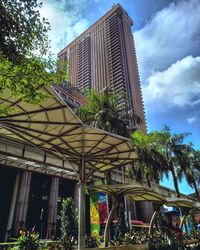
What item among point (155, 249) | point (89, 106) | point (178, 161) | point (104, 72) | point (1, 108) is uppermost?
point (104, 72)

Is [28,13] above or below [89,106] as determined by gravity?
below

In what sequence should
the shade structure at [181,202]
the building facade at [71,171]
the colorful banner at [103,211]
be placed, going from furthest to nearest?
the building facade at [71,171], the colorful banner at [103,211], the shade structure at [181,202]

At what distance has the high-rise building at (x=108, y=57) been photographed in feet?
340

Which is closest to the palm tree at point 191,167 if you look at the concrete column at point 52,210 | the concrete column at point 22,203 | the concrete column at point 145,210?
the concrete column at point 145,210

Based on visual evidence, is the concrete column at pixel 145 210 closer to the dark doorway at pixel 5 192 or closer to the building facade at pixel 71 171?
the building facade at pixel 71 171

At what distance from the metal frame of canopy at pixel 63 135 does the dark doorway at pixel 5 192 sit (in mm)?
16800

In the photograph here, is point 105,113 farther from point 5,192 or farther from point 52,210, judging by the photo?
point 5,192

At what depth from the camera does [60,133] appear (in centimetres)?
1172

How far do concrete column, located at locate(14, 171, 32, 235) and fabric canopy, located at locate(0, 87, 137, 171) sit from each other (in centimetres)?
1425

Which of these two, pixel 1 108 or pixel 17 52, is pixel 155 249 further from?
pixel 17 52

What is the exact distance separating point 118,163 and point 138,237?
552 cm

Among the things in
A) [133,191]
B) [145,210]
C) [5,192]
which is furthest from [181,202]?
[145,210]

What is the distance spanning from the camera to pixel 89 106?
21219 mm

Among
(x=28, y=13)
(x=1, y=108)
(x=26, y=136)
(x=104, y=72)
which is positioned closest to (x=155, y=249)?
(x=26, y=136)
